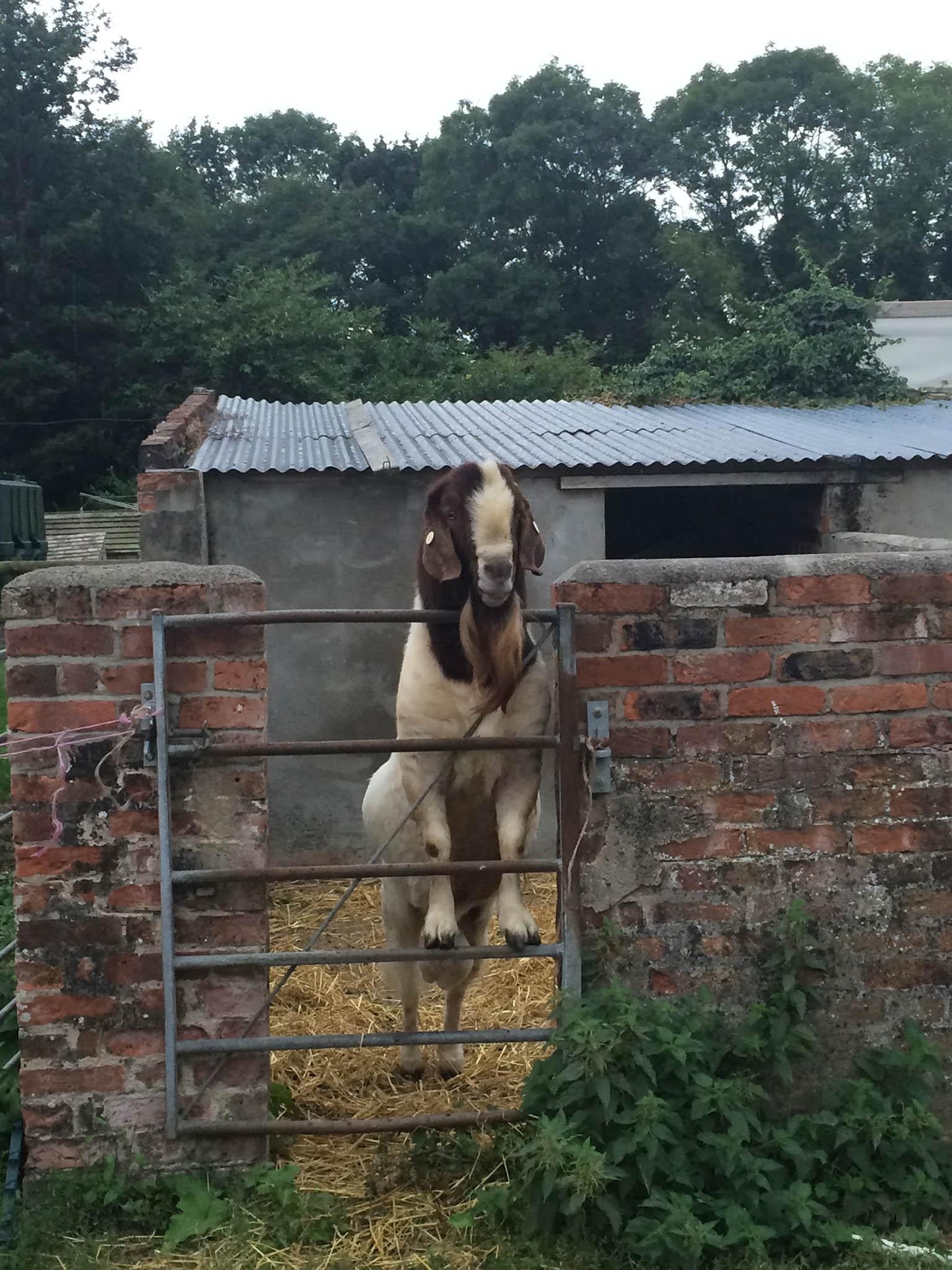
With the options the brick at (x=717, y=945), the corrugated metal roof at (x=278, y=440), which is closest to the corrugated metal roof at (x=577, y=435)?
the corrugated metal roof at (x=278, y=440)

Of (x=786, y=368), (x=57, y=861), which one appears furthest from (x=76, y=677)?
(x=786, y=368)

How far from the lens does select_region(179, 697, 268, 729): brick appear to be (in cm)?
352

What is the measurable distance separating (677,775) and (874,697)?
656mm

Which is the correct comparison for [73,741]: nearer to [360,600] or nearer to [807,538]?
[360,600]

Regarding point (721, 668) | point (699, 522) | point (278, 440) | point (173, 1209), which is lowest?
point (173, 1209)

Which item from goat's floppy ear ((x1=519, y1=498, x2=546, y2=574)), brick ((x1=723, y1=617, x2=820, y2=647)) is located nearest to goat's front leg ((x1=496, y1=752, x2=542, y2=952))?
goat's floppy ear ((x1=519, y1=498, x2=546, y2=574))

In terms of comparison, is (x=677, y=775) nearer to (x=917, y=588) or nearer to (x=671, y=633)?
(x=671, y=633)

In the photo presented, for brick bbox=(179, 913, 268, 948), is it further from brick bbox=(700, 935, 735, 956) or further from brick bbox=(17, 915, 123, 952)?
brick bbox=(700, 935, 735, 956)

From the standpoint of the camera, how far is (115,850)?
3.51 metres

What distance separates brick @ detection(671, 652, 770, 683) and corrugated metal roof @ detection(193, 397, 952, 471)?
517cm

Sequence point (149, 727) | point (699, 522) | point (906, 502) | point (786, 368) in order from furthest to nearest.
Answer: point (786, 368) → point (699, 522) → point (906, 502) → point (149, 727)

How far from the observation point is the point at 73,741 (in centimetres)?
345

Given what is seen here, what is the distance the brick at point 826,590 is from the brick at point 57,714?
2.02 metres

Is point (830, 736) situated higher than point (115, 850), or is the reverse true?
point (830, 736)
